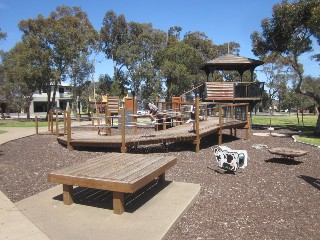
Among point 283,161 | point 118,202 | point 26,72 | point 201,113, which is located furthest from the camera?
point 26,72

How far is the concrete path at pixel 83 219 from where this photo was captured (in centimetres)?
432

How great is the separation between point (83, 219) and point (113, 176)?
2.48 ft

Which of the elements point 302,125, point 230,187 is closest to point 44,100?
point 302,125

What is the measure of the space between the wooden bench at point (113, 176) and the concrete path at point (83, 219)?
0.31 metres

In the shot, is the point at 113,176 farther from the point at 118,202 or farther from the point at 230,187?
the point at 230,187

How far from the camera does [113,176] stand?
4.99 meters

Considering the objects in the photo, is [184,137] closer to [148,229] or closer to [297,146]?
[297,146]

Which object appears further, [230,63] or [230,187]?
[230,63]

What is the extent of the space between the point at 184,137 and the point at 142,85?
123ft

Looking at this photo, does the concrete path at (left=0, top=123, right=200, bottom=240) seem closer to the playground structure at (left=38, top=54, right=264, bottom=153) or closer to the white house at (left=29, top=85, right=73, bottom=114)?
the playground structure at (left=38, top=54, right=264, bottom=153)

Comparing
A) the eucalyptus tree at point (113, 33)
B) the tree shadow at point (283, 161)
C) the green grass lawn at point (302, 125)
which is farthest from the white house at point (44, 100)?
the tree shadow at point (283, 161)

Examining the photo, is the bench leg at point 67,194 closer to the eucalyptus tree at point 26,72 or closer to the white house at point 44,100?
the eucalyptus tree at point 26,72

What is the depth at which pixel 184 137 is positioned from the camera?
11.1 m

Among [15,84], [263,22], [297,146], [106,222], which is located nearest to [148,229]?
[106,222]
